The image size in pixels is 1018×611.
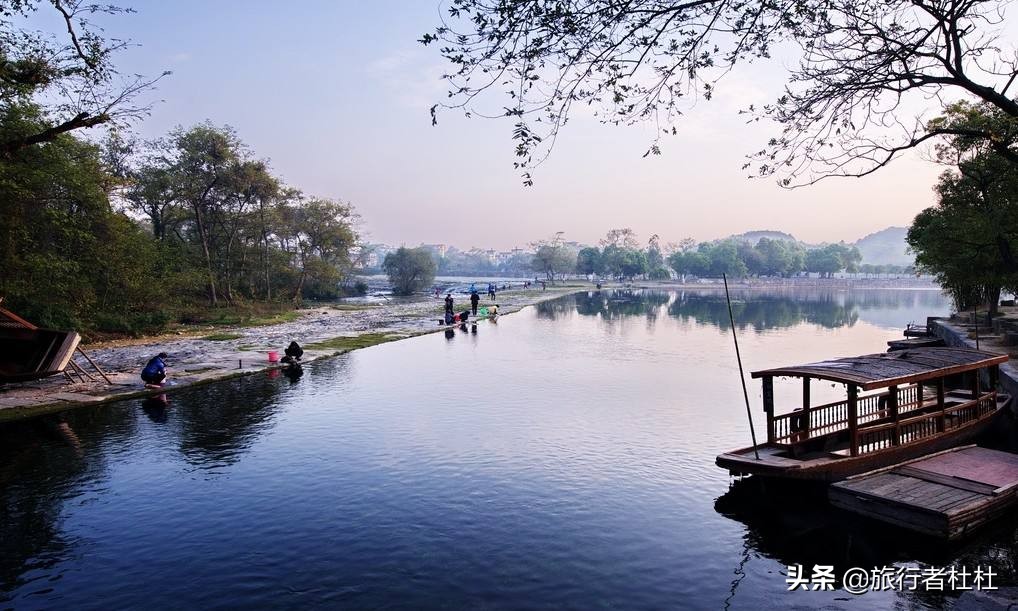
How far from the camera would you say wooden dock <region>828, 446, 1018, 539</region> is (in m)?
13.4

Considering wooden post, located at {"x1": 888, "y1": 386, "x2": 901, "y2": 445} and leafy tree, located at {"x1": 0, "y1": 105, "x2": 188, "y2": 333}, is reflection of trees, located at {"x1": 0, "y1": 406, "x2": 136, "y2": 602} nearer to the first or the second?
leafy tree, located at {"x1": 0, "y1": 105, "x2": 188, "y2": 333}

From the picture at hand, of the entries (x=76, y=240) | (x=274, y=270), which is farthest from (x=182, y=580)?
(x=274, y=270)

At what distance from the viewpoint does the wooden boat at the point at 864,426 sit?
15.9 m

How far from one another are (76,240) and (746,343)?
50.7m

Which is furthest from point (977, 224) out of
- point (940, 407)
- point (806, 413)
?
point (806, 413)

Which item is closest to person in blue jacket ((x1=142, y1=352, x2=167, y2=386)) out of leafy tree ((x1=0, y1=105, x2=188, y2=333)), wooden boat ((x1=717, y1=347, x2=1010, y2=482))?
leafy tree ((x1=0, y1=105, x2=188, y2=333))

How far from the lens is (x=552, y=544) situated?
13.8 m

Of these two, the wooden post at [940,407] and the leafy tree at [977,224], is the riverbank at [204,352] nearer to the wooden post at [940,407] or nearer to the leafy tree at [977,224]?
the wooden post at [940,407]

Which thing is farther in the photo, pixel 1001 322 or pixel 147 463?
pixel 1001 322

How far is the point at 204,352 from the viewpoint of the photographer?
133ft

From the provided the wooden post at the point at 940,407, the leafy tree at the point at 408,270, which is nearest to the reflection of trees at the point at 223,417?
the wooden post at the point at 940,407

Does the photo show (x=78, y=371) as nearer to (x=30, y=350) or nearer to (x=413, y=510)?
(x=30, y=350)

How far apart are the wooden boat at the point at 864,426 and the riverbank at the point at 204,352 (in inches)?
1038

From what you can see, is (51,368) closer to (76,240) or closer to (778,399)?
(76,240)
